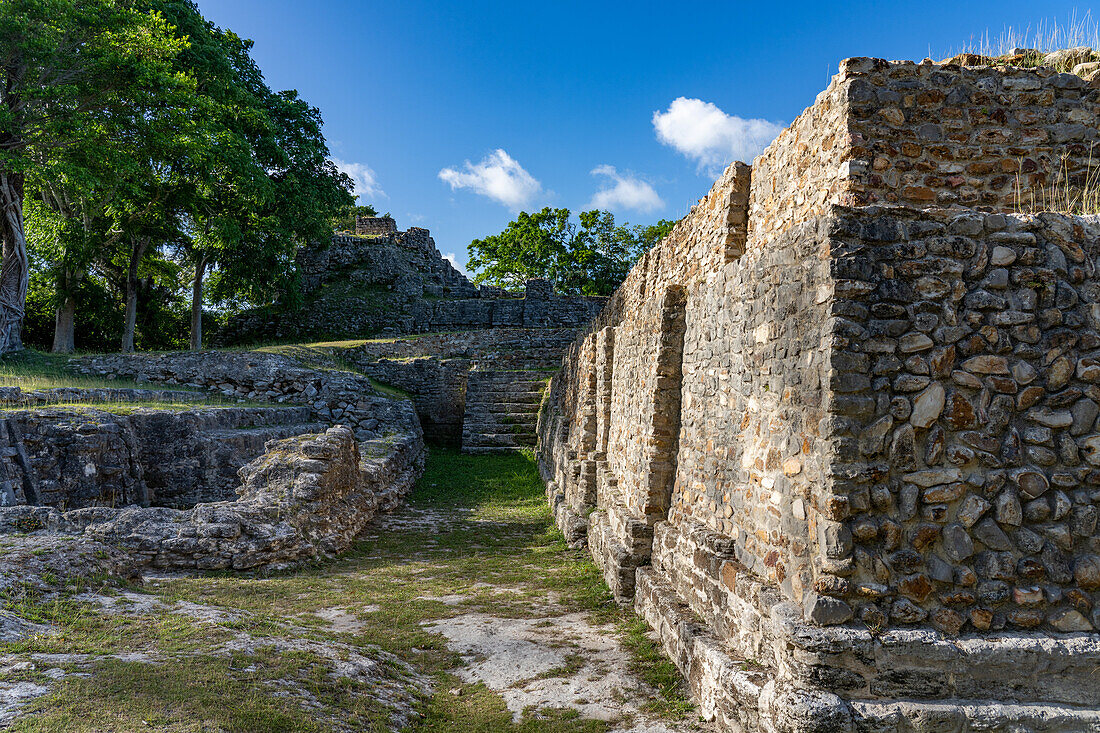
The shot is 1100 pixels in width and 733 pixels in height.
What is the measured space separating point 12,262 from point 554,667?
2146cm

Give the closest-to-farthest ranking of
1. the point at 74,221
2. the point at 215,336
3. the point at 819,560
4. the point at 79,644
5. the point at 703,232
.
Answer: the point at 819,560, the point at 79,644, the point at 703,232, the point at 74,221, the point at 215,336

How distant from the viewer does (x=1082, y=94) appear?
170 inches

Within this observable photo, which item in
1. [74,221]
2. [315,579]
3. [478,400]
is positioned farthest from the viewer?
[74,221]

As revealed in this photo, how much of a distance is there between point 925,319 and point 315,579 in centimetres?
611

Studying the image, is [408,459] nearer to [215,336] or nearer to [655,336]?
[655,336]

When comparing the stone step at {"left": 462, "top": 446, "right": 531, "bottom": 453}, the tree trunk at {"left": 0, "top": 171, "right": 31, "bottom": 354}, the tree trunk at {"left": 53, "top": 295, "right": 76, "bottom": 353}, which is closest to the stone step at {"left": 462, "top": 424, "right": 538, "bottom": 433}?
the stone step at {"left": 462, "top": 446, "right": 531, "bottom": 453}

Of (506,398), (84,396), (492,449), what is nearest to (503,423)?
(492,449)

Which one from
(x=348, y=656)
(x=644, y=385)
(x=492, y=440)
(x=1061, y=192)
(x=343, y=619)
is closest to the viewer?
(x=348, y=656)

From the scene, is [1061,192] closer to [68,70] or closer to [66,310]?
[68,70]

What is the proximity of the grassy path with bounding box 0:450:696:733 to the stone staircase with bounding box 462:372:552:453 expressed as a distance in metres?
10.0

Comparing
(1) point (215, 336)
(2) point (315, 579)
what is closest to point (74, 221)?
(1) point (215, 336)

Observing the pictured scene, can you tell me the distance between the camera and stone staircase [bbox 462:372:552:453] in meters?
17.5

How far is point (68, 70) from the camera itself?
15.9 m

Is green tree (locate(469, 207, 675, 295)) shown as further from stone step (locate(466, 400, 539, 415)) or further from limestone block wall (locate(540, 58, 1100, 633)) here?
limestone block wall (locate(540, 58, 1100, 633))
